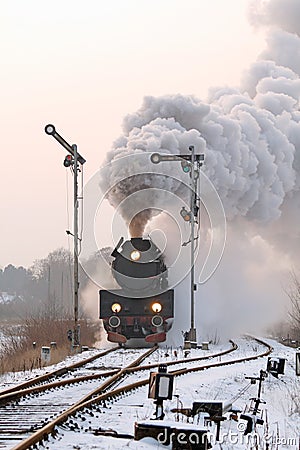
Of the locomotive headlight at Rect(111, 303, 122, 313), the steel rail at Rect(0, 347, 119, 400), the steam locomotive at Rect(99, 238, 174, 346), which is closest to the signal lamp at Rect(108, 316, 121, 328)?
the steam locomotive at Rect(99, 238, 174, 346)

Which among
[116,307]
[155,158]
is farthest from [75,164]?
[116,307]

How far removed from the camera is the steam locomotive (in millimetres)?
20562

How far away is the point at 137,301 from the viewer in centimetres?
2070

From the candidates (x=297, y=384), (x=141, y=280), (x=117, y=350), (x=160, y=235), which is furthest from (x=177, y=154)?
(x=297, y=384)

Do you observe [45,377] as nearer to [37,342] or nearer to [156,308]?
[156,308]

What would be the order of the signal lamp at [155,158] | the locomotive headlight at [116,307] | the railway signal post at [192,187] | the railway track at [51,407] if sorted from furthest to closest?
the signal lamp at [155,158], the railway signal post at [192,187], the locomotive headlight at [116,307], the railway track at [51,407]

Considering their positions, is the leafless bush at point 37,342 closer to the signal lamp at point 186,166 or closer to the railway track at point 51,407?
the railway track at point 51,407

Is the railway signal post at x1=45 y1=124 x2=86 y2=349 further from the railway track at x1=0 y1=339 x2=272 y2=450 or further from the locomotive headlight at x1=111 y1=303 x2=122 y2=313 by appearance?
the railway track at x1=0 y1=339 x2=272 y2=450

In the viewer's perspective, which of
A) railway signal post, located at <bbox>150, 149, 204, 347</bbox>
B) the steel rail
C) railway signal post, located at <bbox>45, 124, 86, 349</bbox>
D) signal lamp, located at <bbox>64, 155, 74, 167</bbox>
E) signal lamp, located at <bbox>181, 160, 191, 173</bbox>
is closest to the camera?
the steel rail

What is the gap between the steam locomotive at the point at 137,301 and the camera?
20562 mm

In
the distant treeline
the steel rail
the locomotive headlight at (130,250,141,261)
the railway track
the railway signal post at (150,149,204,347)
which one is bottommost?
the railway track

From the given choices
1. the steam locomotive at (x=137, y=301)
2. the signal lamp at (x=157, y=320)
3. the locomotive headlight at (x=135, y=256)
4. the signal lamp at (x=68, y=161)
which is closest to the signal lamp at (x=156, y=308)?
the steam locomotive at (x=137, y=301)

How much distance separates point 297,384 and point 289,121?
19142mm

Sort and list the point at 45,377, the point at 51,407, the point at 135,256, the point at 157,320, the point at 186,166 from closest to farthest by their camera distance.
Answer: the point at 51,407 < the point at 45,377 < the point at 157,320 < the point at 135,256 < the point at 186,166
